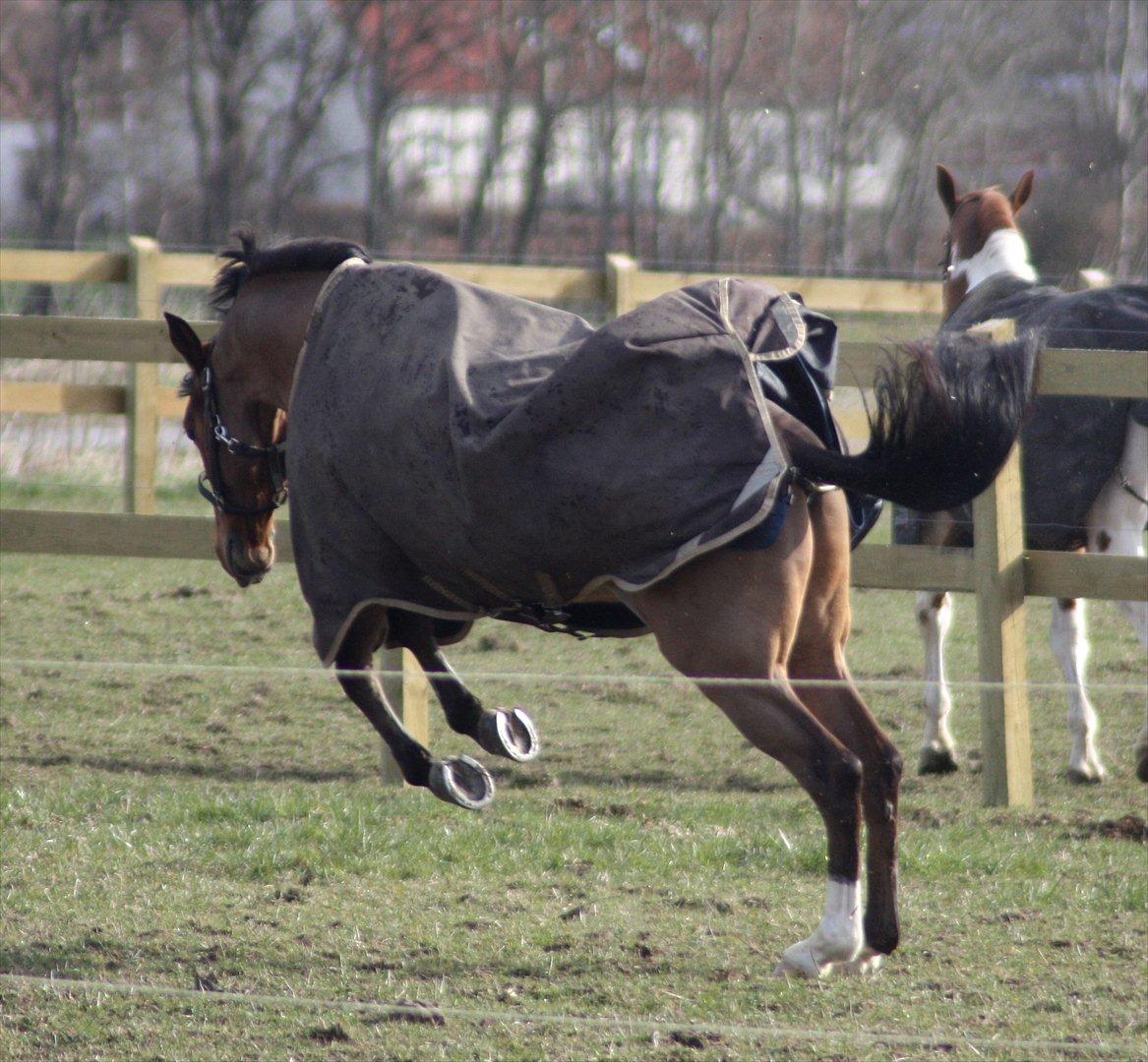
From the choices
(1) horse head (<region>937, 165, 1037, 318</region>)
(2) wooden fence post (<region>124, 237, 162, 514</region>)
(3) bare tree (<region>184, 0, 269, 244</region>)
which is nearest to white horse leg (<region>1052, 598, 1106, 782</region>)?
(1) horse head (<region>937, 165, 1037, 318</region>)

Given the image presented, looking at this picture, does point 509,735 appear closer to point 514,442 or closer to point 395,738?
point 395,738

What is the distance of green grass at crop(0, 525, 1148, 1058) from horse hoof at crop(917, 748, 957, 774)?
0.08 m

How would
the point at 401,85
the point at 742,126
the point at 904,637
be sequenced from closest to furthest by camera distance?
the point at 904,637 → the point at 742,126 → the point at 401,85

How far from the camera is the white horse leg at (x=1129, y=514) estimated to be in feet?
17.4

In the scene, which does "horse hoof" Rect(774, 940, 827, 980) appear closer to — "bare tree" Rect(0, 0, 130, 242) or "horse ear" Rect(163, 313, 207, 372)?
"horse ear" Rect(163, 313, 207, 372)

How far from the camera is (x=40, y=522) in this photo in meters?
5.28

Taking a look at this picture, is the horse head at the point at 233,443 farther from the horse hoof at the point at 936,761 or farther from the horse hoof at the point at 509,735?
the horse hoof at the point at 936,761

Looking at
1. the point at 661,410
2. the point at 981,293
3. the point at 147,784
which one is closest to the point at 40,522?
the point at 147,784

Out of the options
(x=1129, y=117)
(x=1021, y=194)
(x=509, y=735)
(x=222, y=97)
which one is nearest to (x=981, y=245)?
(x=1021, y=194)

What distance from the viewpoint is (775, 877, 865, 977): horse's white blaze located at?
11.0ft

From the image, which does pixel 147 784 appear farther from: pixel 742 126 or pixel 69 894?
pixel 742 126

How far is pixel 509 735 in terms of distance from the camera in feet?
11.9

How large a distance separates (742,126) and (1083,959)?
12626mm

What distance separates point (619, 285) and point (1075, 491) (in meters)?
3.08
